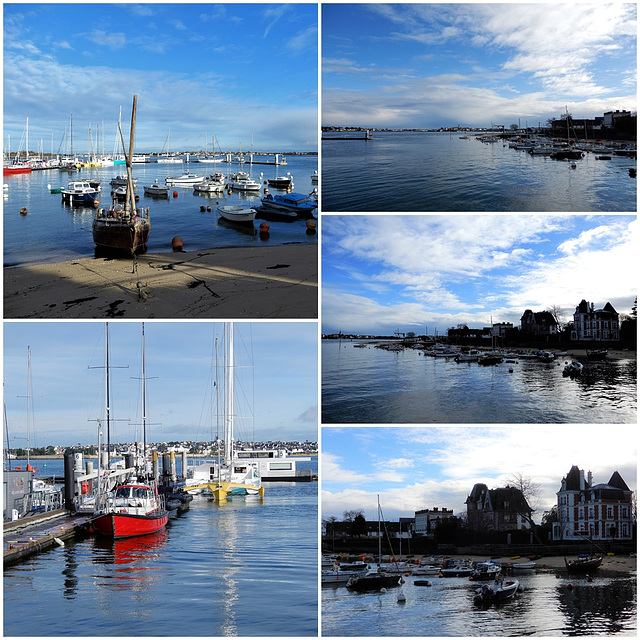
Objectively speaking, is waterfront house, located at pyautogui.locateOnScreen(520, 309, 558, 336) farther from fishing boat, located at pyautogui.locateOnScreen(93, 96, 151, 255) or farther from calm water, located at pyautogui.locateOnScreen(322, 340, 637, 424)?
fishing boat, located at pyautogui.locateOnScreen(93, 96, 151, 255)

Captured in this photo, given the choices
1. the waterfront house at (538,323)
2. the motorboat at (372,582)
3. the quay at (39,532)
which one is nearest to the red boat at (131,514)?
Answer: the quay at (39,532)

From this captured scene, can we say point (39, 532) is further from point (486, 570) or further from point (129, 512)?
point (486, 570)

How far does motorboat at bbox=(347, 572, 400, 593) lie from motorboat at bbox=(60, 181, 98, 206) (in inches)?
780

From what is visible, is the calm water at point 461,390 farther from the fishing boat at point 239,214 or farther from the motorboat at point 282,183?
the motorboat at point 282,183

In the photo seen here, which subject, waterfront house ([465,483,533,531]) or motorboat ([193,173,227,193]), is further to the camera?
motorboat ([193,173,227,193])

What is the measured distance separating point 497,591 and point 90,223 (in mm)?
15501

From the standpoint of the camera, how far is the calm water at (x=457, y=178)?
→ 6.59 m

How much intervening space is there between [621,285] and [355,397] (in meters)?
2.70

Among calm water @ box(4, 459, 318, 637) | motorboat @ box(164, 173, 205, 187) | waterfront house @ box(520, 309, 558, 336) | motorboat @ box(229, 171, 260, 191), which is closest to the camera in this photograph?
calm water @ box(4, 459, 318, 637)

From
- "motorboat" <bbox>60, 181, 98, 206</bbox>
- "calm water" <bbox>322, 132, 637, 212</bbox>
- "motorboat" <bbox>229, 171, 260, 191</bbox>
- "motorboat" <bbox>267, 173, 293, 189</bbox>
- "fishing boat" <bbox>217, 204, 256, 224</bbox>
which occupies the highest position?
"motorboat" <bbox>229, 171, 260, 191</bbox>

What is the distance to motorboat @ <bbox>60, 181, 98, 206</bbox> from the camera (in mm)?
24359

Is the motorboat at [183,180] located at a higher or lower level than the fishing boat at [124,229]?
higher

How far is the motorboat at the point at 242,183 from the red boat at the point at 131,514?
18351 millimetres

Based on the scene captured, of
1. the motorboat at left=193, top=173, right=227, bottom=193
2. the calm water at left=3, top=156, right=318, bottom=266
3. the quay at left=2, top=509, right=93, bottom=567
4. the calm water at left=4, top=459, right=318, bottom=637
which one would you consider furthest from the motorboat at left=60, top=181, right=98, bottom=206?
the calm water at left=4, top=459, right=318, bottom=637
